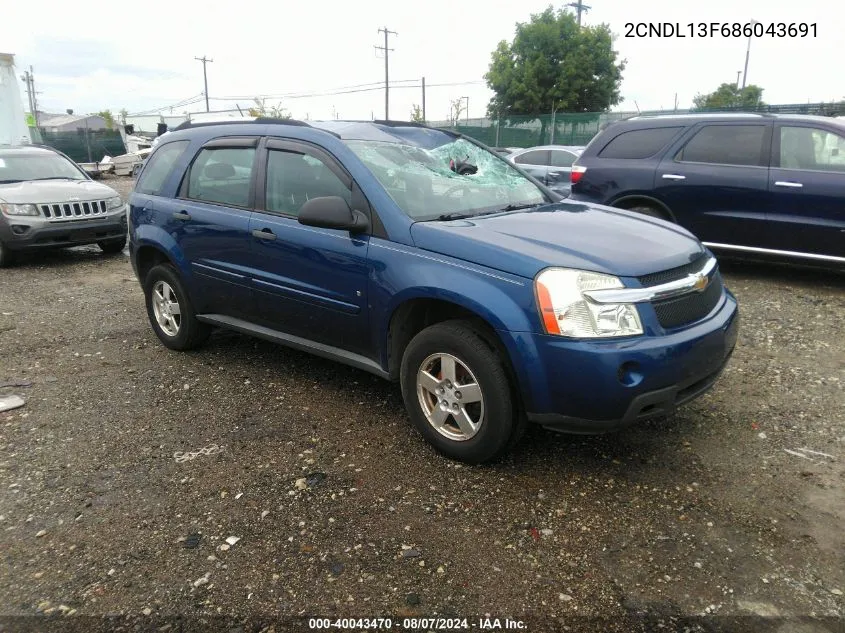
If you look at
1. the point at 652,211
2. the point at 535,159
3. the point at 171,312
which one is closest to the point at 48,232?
the point at 171,312

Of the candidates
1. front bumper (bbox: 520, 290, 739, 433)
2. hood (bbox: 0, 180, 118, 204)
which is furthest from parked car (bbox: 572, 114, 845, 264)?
hood (bbox: 0, 180, 118, 204)

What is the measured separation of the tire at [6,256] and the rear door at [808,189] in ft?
30.4

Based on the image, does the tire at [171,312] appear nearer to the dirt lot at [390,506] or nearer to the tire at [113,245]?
the dirt lot at [390,506]

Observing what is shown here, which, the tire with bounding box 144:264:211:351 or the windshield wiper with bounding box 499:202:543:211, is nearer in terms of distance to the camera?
the windshield wiper with bounding box 499:202:543:211

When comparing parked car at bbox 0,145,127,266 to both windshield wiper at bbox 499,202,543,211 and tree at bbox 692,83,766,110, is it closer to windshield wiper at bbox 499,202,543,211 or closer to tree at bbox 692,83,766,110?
windshield wiper at bbox 499,202,543,211

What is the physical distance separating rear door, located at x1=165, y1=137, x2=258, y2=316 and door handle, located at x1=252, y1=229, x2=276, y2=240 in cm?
8

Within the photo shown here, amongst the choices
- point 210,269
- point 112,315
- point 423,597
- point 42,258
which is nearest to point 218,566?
point 423,597

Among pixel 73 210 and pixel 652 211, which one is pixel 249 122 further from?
pixel 73 210

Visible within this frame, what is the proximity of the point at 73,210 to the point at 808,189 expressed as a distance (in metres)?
8.83

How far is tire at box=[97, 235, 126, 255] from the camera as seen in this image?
9359mm

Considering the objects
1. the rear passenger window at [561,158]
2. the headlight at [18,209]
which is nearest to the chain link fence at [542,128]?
the rear passenger window at [561,158]

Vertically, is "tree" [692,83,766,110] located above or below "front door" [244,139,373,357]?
above

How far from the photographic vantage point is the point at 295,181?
412 cm

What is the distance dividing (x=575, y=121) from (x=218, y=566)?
24.3 metres
